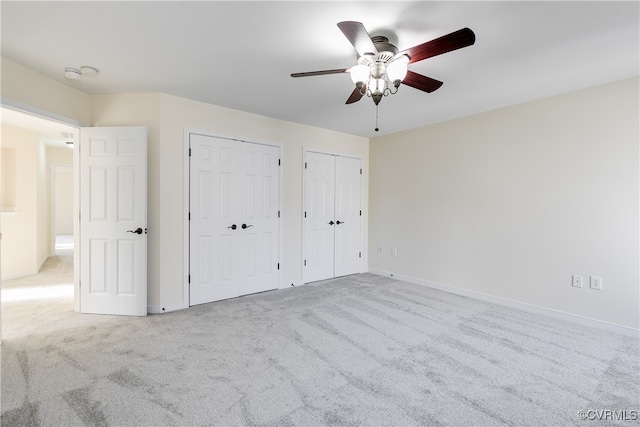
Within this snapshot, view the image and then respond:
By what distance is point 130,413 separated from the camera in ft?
5.70

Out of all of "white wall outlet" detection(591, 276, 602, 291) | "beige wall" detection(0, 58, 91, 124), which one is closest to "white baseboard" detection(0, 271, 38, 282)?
"beige wall" detection(0, 58, 91, 124)

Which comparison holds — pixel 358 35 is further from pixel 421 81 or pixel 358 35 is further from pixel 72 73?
pixel 72 73

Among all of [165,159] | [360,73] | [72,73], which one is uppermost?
[72,73]

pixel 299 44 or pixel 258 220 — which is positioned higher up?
pixel 299 44

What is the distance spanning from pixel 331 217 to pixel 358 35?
3422 mm

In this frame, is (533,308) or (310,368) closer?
(310,368)

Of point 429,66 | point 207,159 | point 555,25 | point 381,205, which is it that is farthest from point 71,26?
point 381,205

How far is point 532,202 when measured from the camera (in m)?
3.47

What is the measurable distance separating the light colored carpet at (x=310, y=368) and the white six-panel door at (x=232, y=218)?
0.42 metres

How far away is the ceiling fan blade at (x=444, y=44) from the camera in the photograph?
158cm

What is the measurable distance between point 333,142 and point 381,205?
141 centimetres

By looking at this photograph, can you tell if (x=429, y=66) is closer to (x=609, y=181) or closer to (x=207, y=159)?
(x=609, y=181)

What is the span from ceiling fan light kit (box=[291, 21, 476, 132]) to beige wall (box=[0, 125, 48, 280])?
561cm

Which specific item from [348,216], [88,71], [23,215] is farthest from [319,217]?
[23,215]
